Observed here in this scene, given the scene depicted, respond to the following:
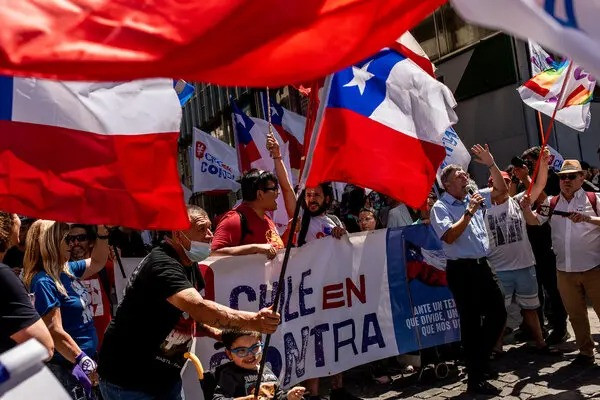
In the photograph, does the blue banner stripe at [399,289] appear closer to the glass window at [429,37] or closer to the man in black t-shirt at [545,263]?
the man in black t-shirt at [545,263]

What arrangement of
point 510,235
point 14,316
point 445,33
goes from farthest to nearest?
point 445,33 < point 510,235 < point 14,316

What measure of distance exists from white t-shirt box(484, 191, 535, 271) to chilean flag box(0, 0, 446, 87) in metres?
4.96

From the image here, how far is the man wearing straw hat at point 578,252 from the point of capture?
620 cm

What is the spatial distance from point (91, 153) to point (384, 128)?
1.55 meters

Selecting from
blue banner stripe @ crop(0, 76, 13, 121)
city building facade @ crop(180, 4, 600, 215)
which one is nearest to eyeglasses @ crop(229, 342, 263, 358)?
blue banner stripe @ crop(0, 76, 13, 121)

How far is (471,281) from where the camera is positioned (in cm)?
573

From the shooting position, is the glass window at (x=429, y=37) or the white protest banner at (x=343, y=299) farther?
the glass window at (x=429, y=37)

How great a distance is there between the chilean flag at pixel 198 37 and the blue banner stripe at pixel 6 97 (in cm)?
133

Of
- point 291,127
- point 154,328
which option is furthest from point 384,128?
point 291,127

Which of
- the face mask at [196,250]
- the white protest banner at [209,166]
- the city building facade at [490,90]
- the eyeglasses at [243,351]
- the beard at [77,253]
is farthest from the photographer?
the city building facade at [490,90]

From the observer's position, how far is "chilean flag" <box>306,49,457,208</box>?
3365mm

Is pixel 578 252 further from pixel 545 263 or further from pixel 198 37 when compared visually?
pixel 198 37

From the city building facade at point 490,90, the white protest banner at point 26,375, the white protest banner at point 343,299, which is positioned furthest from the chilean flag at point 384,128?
the city building facade at point 490,90

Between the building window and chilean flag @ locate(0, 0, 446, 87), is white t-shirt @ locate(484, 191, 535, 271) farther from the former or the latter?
the building window
